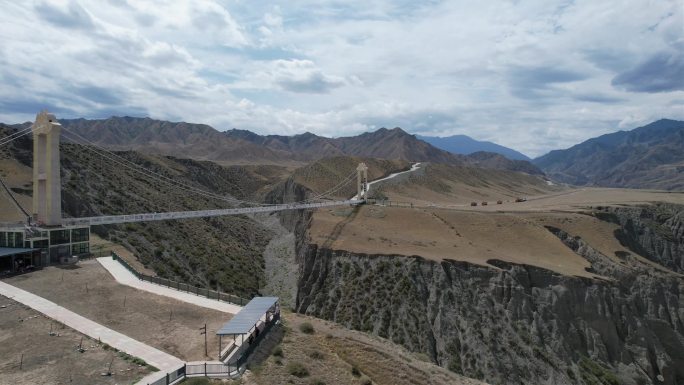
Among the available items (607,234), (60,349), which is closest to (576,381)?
(607,234)

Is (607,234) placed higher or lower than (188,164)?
lower

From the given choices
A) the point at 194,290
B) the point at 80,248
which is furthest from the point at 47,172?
the point at 194,290

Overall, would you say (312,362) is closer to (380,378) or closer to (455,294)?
(380,378)

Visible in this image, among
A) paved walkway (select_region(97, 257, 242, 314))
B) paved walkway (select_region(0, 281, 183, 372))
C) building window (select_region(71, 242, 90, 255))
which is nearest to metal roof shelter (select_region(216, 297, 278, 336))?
paved walkway (select_region(0, 281, 183, 372))

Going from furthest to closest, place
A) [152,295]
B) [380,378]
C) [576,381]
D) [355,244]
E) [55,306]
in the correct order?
[355,244], [576,381], [152,295], [55,306], [380,378]

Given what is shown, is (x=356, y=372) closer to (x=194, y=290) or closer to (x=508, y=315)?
(x=194, y=290)

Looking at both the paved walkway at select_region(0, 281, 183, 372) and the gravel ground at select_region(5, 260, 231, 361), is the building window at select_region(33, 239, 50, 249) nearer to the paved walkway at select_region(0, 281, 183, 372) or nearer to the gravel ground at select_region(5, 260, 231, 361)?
the gravel ground at select_region(5, 260, 231, 361)

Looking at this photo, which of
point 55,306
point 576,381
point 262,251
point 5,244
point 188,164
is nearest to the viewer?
point 55,306
